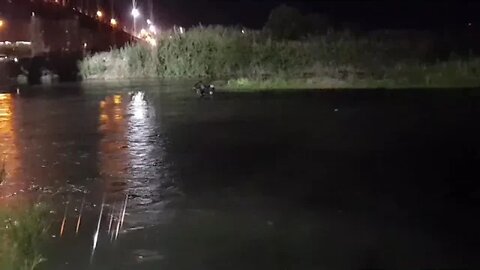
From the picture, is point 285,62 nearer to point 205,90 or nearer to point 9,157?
point 205,90

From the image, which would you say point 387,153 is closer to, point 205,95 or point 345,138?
point 345,138

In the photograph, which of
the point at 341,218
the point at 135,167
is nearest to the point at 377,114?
the point at 135,167

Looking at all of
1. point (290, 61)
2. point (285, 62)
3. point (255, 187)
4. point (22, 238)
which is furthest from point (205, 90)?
point (22, 238)

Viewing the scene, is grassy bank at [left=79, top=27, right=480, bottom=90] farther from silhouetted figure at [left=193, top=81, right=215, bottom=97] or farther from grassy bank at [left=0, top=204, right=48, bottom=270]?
grassy bank at [left=0, top=204, right=48, bottom=270]

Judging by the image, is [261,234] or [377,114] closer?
[261,234]

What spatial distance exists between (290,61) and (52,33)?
27.1 m

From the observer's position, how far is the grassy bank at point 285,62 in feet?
95.7

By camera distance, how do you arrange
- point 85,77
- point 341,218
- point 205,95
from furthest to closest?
point 85,77 < point 205,95 < point 341,218

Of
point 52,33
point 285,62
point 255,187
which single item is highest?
point 52,33

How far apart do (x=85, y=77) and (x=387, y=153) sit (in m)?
32.7

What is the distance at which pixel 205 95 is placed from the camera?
25969mm

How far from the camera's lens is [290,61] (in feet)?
123

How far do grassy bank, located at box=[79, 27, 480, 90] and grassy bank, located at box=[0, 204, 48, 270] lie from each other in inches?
860

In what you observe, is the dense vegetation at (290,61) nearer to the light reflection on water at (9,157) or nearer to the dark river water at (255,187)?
the dark river water at (255,187)
